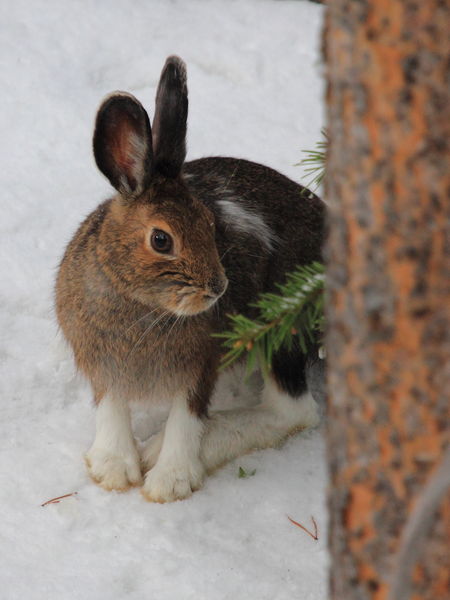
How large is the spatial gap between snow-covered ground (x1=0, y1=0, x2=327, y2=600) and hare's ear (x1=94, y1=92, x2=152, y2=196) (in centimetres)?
136

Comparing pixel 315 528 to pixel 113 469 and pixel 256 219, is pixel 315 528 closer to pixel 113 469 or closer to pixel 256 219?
pixel 113 469

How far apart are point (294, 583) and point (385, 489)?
188cm

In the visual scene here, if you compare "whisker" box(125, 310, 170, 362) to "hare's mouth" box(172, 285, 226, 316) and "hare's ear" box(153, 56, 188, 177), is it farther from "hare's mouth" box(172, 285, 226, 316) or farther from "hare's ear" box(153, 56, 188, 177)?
"hare's ear" box(153, 56, 188, 177)

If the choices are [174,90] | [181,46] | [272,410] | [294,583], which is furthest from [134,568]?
[181,46]

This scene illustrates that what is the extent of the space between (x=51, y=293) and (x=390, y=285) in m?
3.58

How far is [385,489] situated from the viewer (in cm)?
193

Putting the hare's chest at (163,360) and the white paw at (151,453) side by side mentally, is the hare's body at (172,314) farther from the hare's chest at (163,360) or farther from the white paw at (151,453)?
the white paw at (151,453)

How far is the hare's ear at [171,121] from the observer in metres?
3.78

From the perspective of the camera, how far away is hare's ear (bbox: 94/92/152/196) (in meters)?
3.58

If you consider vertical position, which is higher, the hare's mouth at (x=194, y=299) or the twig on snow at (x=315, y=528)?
the hare's mouth at (x=194, y=299)

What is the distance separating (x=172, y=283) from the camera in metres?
3.61

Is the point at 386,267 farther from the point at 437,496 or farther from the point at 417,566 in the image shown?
the point at 417,566

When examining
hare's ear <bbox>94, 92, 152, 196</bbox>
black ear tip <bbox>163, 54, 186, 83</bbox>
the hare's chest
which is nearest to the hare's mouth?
the hare's chest

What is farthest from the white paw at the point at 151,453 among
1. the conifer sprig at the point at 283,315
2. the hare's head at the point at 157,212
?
the conifer sprig at the point at 283,315
